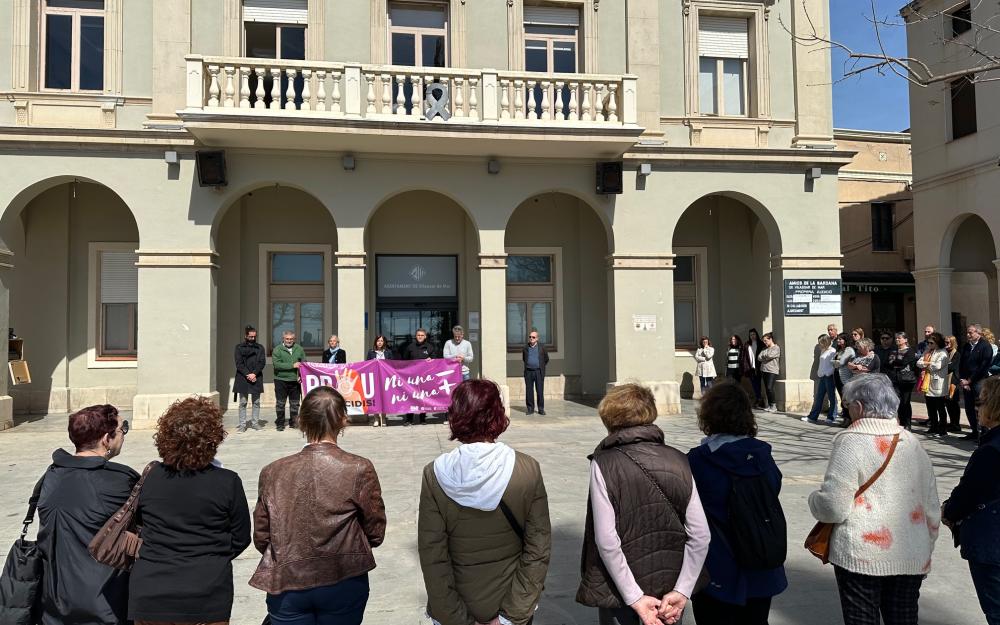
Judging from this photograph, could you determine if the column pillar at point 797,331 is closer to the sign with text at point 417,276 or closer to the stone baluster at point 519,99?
the stone baluster at point 519,99

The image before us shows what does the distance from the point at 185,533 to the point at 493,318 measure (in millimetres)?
10631

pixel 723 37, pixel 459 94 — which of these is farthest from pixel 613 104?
pixel 723 37

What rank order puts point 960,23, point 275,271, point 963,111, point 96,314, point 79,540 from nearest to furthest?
point 79,540, point 96,314, point 275,271, point 963,111, point 960,23

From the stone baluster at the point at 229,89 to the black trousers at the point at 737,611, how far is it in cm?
1153

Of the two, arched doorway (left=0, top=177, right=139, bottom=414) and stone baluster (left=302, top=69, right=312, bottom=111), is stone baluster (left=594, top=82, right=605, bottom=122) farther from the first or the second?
arched doorway (left=0, top=177, right=139, bottom=414)

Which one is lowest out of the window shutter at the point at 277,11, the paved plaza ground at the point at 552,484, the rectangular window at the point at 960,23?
the paved plaza ground at the point at 552,484

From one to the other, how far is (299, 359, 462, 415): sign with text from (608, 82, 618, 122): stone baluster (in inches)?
221

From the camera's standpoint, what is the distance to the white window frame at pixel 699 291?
16500 millimetres

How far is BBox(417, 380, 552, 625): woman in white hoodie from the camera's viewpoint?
8.45ft

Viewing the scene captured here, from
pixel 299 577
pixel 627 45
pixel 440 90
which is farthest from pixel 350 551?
pixel 627 45

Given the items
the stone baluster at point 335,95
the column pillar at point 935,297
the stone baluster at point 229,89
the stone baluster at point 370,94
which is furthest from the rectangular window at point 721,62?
the stone baluster at point 229,89

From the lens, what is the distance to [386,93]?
12.4 meters

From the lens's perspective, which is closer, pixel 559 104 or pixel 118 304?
pixel 559 104

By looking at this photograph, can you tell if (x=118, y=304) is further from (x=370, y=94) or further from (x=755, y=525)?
(x=755, y=525)
